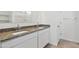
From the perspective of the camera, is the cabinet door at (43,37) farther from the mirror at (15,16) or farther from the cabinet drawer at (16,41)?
the mirror at (15,16)

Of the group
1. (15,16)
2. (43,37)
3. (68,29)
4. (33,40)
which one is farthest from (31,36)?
(68,29)

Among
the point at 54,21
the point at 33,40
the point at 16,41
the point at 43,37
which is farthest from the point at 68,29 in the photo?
the point at 16,41

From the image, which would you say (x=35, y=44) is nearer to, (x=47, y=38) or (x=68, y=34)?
(x=47, y=38)

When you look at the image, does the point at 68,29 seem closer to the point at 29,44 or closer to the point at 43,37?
the point at 43,37

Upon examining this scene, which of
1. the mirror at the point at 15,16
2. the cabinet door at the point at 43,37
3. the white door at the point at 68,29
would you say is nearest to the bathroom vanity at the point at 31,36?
the cabinet door at the point at 43,37

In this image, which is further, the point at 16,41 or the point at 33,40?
the point at 33,40

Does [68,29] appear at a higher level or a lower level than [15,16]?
lower

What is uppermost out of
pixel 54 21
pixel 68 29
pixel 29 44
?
pixel 54 21

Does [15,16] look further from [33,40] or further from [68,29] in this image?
[68,29]

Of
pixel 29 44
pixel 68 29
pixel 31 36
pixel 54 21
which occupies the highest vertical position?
pixel 54 21
